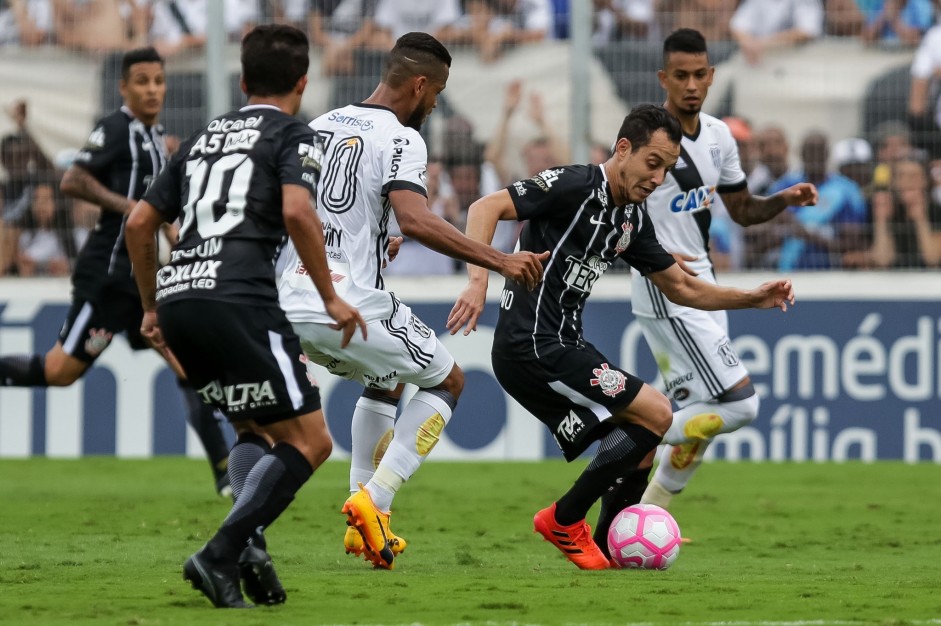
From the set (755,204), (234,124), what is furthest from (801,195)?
(234,124)

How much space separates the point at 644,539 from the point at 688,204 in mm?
2391

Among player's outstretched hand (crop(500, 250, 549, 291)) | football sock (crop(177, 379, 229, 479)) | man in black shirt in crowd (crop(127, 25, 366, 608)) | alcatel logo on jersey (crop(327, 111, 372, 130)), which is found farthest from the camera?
football sock (crop(177, 379, 229, 479))

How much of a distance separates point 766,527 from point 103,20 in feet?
23.9

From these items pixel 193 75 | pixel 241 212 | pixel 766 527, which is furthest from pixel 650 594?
pixel 193 75

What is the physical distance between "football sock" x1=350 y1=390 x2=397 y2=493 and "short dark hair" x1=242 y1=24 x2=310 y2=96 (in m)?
2.08

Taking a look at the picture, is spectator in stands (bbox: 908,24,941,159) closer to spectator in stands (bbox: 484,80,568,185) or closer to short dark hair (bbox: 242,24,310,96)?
spectator in stands (bbox: 484,80,568,185)

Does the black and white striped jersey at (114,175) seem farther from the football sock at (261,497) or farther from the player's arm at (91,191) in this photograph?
the football sock at (261,497)

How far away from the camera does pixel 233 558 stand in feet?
16.3

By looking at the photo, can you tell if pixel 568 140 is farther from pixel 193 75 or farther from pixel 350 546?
pixel 350 546

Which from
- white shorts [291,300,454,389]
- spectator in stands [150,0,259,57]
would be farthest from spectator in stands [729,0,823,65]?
white shorts [291,300,454,389]

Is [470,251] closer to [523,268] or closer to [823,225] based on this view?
[523,268]

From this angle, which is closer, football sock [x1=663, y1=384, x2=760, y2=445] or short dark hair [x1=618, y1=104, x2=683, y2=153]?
short dark hair [x1=618, y1=104, x2=683, y2=153]

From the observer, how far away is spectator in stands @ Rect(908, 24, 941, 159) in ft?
40.4

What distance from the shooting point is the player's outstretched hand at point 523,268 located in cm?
597
